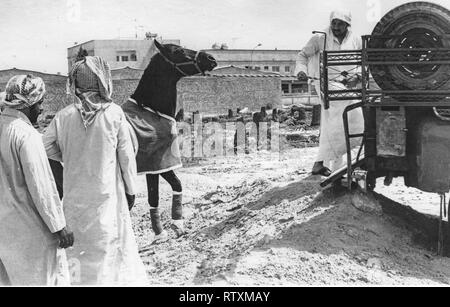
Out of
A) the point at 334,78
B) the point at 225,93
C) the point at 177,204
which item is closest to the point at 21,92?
the point at 177,204

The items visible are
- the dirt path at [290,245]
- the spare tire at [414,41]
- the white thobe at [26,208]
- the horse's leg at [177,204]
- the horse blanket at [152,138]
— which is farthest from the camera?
the horse's leg at [177,204]

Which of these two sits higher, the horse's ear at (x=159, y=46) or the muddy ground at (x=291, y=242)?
the horse's ear at (x=159, y=46)

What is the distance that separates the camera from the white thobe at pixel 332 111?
6.51 metres

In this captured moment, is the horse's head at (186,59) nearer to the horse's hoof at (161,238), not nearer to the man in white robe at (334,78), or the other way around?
the man in white robe at (334,78)

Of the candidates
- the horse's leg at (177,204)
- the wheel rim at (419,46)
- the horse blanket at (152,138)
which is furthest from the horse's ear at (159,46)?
the wheel rim at (419,46)

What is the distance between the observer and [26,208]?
11.9 ft

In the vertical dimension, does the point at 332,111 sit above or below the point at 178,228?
above

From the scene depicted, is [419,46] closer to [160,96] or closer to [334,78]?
[334,78]

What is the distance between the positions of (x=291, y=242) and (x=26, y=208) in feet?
8.36

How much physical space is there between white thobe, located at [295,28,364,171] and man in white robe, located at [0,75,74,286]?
3.81 m

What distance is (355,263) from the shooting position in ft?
15.7

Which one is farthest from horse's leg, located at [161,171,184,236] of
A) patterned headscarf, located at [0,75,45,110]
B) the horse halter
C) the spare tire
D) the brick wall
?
the brick wall

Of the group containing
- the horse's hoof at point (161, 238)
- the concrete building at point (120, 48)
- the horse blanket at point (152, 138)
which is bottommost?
the horse's hoof at point (161, 238)
